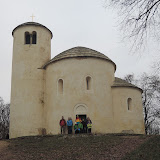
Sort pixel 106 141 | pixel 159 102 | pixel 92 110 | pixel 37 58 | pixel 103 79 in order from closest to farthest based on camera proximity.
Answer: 1. pixel 106 141
2. pixel 92 110
3. pixel 103 79
4. pixel 37 58
5. pixel 159 102

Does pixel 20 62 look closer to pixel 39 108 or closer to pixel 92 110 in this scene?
pixel 39 108

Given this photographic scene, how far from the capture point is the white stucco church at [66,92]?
846 inches

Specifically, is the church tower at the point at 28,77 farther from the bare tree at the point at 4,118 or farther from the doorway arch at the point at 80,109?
the bare tree at the point at 4,118

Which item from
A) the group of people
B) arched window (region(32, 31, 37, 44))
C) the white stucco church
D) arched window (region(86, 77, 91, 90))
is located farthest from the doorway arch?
arched window (region(32, 31, 37, 44))

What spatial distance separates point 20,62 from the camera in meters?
24.9

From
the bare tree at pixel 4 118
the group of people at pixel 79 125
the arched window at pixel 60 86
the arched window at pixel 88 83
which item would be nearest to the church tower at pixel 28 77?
the arched window at pixel 60 86

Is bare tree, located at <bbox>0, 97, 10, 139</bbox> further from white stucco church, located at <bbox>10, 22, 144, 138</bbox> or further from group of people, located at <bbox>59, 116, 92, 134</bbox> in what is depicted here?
group of people, located at <bbox>59, 116, 92, 134</bbox>

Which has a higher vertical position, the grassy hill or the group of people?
the group of people

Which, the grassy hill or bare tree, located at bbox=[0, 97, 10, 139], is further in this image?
bare tree, located at bbox=[0, 97, 10, 139]

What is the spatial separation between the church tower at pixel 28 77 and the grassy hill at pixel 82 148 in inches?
181

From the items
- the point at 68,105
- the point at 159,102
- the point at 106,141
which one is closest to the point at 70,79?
the point at 68,105

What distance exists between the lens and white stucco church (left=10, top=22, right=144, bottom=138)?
21484 millimetres

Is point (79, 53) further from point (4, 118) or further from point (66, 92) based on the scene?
point (4, 118)

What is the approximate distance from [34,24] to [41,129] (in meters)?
11.1
